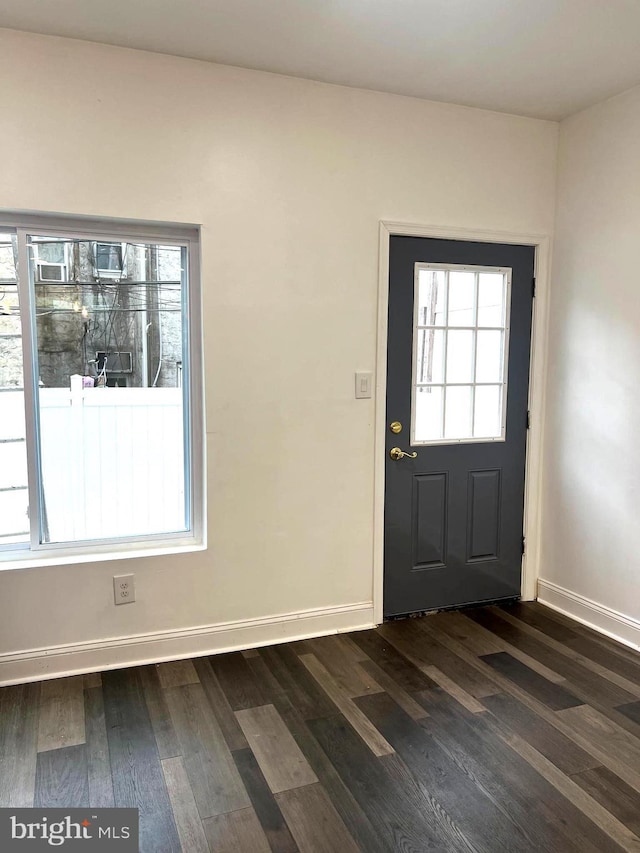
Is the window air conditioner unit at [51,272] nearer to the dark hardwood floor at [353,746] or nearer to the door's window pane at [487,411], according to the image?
the dark hardwood floor at [353,746]

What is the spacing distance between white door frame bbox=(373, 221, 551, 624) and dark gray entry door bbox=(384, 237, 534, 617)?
4cm

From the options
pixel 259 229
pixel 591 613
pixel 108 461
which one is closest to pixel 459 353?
pixel 259 229

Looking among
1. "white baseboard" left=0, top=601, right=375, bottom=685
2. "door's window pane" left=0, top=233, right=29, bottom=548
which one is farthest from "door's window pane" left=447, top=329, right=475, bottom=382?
"door's window pane" left=0, top=233, right=29, bottom=548

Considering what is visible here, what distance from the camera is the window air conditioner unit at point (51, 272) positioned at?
2.70 meters

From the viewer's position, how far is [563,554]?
11.4 feet

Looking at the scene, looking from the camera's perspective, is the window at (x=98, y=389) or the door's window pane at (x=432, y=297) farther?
the door's window pane at (x=432, y=297)

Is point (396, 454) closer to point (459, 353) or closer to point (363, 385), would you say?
point (363, 385)

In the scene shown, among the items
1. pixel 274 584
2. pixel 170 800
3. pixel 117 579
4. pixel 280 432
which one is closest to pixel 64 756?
pixel 170 800

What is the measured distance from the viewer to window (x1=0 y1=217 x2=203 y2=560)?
270 centimetres

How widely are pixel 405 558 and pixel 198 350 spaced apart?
1518mm

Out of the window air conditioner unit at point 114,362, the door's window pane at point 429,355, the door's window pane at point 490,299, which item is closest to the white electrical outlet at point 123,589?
the window air conditioner unit at point 114,362

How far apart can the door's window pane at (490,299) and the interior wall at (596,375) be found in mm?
314

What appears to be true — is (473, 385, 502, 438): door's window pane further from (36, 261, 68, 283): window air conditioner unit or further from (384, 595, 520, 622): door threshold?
(36, 261, 68, 283): window air conditioner unit

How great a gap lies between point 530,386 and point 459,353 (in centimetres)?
52
